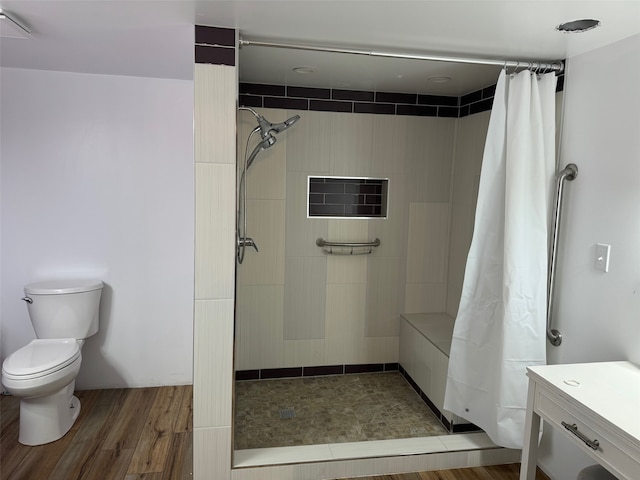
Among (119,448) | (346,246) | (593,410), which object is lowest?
(119,448)

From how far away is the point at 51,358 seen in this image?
2.56m

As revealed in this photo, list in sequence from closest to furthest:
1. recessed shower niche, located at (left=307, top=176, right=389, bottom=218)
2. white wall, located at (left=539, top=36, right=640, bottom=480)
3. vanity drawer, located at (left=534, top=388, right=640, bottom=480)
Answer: vanity drawer, located at (left=534, top=388, right=640, bottom=480) → white wall, located at (left=539, top=36, right=640, bottom=480) → recessed shower niche, located at (left=307, top=176, right=389, bottom=218)

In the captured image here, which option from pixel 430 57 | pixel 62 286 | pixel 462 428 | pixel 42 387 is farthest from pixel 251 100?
pixel 462 428

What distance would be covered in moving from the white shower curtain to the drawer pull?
1.95ft

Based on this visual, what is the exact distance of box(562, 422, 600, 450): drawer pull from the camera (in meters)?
1.46

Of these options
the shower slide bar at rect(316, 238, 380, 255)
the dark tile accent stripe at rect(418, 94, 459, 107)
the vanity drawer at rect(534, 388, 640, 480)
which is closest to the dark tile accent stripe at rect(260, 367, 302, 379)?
the shower slide bar at rect(316, 238, 380, 255)

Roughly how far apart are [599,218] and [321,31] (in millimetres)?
1473

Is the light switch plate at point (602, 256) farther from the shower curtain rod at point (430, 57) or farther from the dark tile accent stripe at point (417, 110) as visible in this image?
the dark tile accent stripe at point (417, 110)

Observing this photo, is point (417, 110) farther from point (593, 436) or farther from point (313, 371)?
point (593, 436)

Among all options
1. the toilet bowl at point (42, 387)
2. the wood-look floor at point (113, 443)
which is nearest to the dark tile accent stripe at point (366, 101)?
the toilet bowl at point (42, 387)

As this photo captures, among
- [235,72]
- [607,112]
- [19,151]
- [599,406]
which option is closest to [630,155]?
[607,112]

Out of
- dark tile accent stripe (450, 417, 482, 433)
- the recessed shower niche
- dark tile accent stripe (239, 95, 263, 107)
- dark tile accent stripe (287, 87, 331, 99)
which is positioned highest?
dark tile accent stripe (287, 87, 331, 99)

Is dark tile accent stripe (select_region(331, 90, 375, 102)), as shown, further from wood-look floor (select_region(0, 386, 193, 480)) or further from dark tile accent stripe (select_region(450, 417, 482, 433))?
wood-look floor (select_region(0, 386, 193, 480))

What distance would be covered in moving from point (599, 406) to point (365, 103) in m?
2.39
